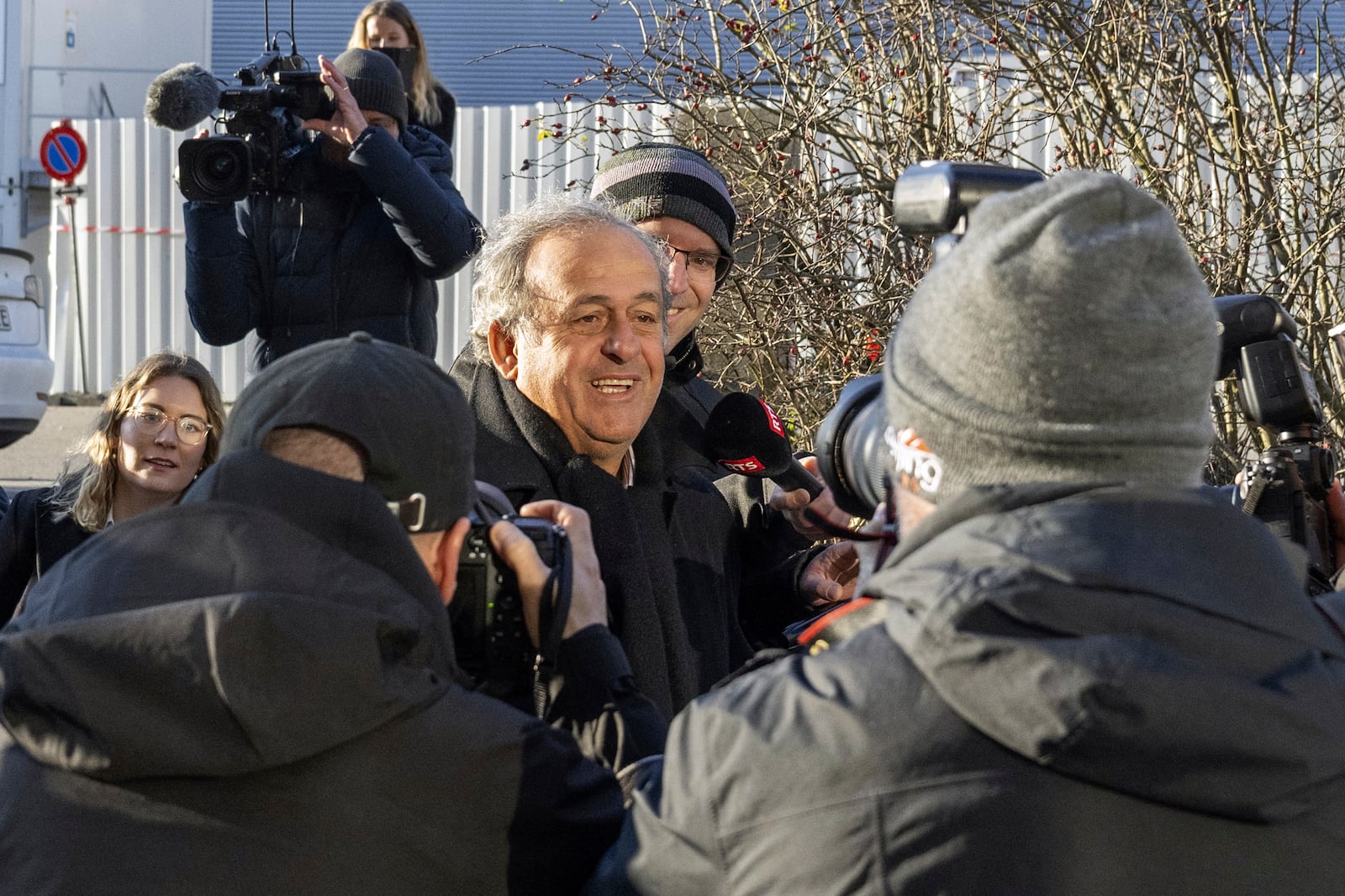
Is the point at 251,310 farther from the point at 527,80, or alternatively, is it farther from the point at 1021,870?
the point at 527,80

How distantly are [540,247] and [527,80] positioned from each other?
11.7m

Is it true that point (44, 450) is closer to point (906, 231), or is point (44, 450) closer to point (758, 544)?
point (758, 544)

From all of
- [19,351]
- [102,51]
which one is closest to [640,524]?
[19,351]

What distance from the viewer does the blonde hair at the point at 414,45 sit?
16.9ft

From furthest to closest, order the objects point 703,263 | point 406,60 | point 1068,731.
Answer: point 406,60, point 703,263, point 1068,731

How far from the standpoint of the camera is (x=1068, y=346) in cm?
135

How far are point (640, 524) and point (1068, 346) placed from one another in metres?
1.43

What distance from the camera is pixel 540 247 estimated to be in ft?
9.00

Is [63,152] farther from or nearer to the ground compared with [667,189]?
farther from the ground

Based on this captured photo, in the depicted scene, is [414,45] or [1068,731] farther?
[414,45]

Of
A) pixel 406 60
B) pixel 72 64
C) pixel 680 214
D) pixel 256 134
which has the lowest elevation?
pixel 680 214

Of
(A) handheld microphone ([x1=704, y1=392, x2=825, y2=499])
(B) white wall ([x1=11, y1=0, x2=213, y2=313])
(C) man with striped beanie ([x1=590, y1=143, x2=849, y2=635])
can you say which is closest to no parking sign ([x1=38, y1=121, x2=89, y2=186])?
(B) white wall ([x1=11, y1=0, x2=213, y2=313])

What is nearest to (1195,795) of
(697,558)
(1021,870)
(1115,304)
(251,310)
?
(1021,870)

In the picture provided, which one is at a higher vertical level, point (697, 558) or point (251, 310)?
point (251, 310)
